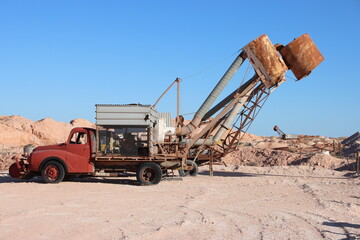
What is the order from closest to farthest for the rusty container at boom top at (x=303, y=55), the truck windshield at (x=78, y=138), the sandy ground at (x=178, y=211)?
1. the sandy ground at (x=178, y=211)
2. the truck windshield at (x=78, y=138)
3. the rusty container at boom top at (x=303, y=55)

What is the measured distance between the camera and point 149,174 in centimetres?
1631

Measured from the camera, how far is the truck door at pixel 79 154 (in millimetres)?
16000

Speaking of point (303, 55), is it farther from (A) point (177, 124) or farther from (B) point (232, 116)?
(A) point (177, 124)

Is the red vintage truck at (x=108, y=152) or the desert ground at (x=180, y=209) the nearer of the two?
the desert ground at (x=180, y=209)

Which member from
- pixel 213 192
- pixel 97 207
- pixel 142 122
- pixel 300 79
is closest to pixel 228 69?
pixel 300 79

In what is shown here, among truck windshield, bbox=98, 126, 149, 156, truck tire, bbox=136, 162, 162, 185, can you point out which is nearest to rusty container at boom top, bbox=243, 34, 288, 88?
truck windshield, bbox=98, 126, 149, 156

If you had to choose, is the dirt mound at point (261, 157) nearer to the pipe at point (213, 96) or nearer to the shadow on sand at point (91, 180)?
the pipe at point (213, 96)

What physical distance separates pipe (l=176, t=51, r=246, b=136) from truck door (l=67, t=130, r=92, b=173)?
168 inches

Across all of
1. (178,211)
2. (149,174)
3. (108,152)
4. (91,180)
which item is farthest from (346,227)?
(91,180)

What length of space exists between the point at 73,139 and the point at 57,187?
7.33 feet

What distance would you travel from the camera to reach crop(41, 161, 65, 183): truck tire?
52.0ft

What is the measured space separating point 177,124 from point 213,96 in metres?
2.08

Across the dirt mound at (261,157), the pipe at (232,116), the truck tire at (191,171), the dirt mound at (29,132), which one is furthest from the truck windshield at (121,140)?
the dirt mound at (29,132)

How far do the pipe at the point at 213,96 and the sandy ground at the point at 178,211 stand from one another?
2.82 metres
